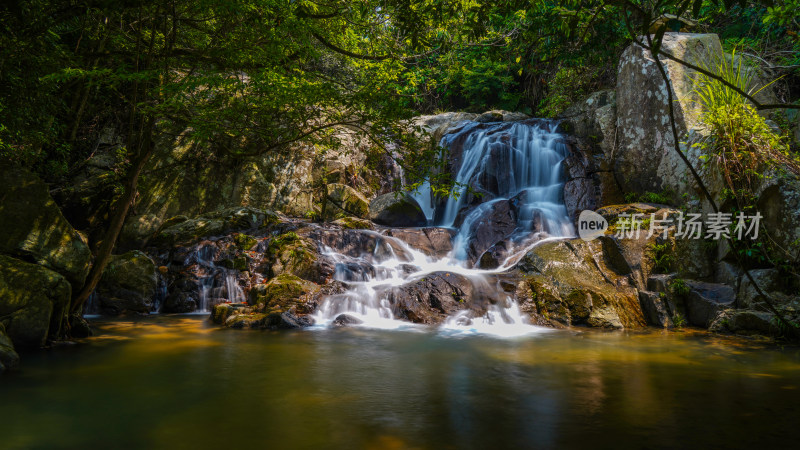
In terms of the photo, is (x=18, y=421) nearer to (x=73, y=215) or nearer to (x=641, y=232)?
(x=641, y=232)

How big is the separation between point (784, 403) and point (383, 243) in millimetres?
6651

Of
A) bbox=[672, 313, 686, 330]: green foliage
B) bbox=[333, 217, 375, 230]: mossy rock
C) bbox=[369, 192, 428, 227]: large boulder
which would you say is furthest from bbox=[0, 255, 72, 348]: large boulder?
bbox=[672, 313, 686, 330]: green foliage

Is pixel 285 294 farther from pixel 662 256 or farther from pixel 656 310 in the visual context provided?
pixel 662 256

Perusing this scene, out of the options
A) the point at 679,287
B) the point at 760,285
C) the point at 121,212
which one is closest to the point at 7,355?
the point at 121,212

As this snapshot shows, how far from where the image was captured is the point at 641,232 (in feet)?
25.4

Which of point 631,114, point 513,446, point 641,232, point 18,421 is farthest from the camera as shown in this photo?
point 631,114

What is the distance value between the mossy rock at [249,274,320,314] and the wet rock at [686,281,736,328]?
5563mm

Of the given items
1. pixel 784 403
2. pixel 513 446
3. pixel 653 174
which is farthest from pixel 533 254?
pixel 513 446

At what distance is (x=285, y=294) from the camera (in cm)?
716

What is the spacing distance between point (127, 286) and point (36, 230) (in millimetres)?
2834

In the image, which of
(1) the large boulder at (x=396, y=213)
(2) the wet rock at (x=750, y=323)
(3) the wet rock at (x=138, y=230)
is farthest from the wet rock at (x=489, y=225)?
(3) the wet rock at (x=138, y=230)

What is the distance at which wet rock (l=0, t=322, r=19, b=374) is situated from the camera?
405 centimetres

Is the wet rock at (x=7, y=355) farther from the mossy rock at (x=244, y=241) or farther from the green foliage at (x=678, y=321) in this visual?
the green foliage at (x=678, y=321)

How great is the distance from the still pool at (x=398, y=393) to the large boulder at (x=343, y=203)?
6421 mm
